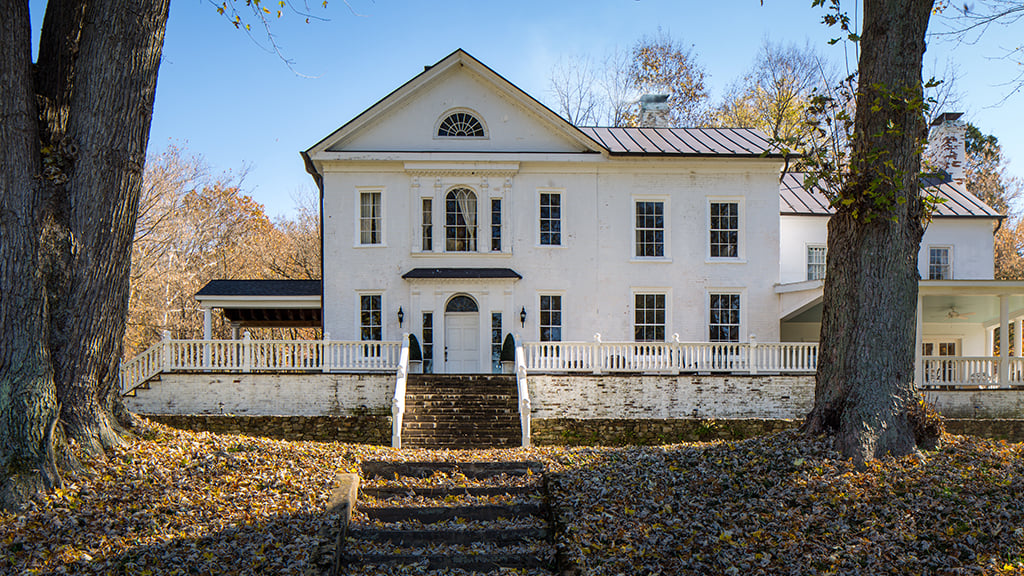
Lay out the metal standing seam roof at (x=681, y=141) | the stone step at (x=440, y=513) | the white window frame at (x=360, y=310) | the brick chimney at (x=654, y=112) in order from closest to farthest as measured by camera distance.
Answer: the stone step at (x=440, y=513), the white window frame at (x=360, y=310), the metal standing seam roof at (x=681, y=141), the brick chimney at (x=654, y=112)

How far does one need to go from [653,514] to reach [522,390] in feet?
28.9

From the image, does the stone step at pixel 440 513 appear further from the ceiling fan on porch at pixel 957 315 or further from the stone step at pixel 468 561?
the ceiling fan on porch at pixel 957 315

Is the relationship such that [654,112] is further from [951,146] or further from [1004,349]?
[1004,349]

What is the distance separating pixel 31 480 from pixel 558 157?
15102mm

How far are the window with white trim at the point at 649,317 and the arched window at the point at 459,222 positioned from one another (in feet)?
15.2

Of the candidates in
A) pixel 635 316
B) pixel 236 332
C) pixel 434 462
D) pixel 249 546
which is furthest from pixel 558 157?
pixel 249 546

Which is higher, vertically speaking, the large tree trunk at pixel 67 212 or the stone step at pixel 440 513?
the large tree trunk at pixel 67 212

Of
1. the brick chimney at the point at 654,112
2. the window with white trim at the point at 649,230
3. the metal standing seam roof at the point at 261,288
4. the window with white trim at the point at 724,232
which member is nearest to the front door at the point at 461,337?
the metal standing seam roof at the point at 261,288

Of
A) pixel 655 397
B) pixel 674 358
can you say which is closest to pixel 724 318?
pixel 674 358

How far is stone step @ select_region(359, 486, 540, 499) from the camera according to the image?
8484mm

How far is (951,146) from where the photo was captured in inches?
985

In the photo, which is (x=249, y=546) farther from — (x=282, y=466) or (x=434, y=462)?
(x=434, y=462)

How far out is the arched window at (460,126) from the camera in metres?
19.9

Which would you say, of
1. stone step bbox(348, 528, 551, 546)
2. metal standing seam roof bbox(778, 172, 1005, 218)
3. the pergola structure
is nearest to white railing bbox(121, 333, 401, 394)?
the pergola structure
